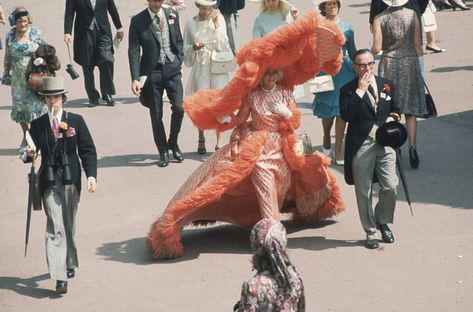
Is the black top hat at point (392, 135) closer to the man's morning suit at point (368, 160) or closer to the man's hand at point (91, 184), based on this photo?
the man's morning suit at point (368, 160)

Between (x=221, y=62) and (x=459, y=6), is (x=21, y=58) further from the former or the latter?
(x=459, y=6)

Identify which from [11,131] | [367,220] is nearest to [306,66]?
[367,220]

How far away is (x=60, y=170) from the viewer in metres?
10.7

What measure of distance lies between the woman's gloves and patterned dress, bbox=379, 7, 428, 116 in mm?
3077

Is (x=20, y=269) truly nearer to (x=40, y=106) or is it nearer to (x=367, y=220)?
(x=367, y=220)

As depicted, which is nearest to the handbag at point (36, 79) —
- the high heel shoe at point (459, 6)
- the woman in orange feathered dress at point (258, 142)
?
the woman in orange feathered dress at point (258, 142)

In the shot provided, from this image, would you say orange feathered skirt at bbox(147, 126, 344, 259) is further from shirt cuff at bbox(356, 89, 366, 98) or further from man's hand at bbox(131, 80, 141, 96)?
man's hand at bbox(131, 80, 141, 96)

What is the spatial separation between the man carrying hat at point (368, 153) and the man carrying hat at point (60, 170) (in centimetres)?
238

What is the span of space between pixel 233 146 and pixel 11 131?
7.00 meters

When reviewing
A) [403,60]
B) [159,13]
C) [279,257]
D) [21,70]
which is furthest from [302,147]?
[21,70]

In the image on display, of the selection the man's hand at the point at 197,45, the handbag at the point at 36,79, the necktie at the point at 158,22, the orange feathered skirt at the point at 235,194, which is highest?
the handbag at the point at 36,79

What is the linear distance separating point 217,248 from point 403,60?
12.4 ft

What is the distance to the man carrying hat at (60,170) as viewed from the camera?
10.6 m

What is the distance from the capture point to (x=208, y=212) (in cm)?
1162
